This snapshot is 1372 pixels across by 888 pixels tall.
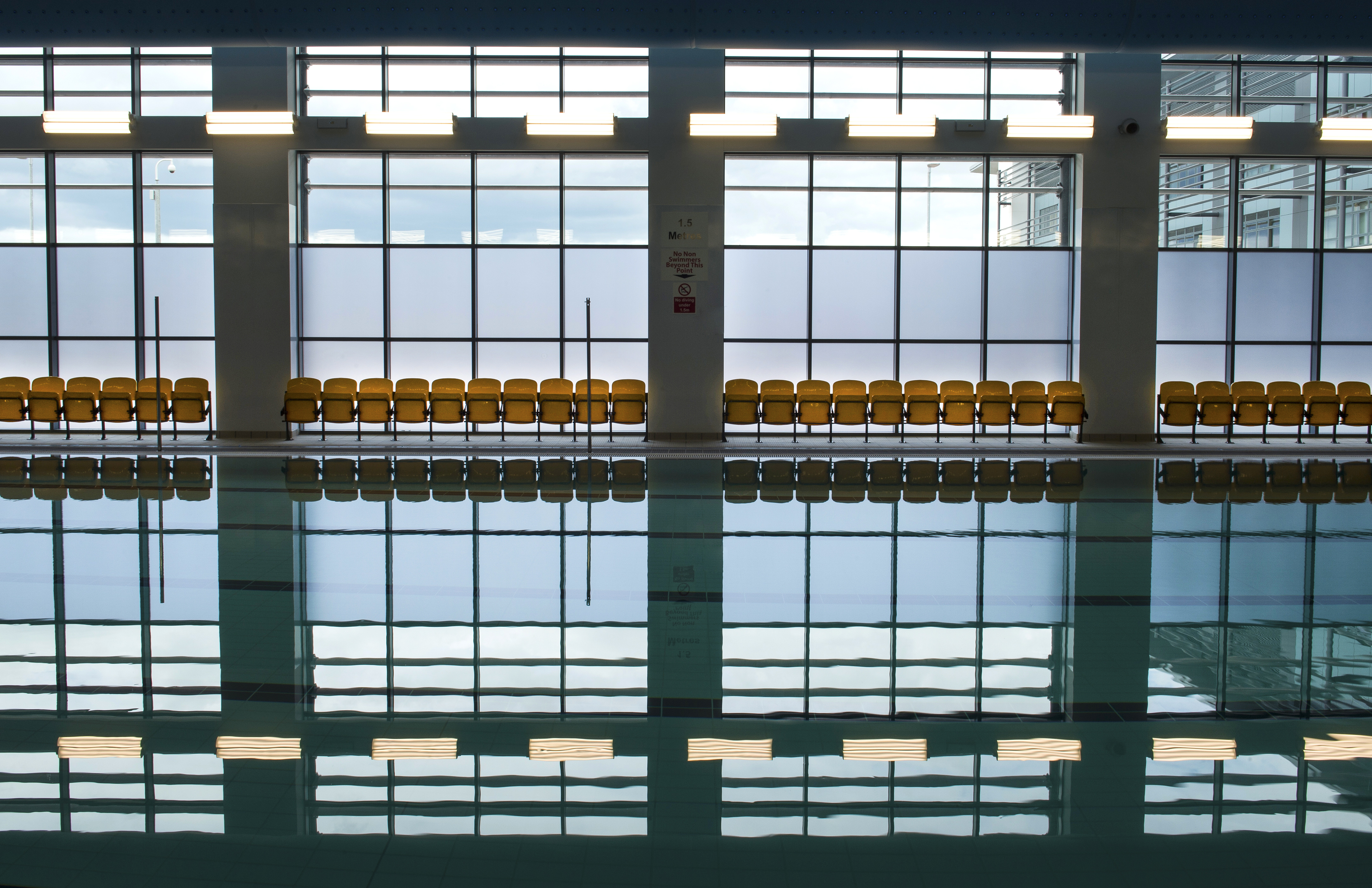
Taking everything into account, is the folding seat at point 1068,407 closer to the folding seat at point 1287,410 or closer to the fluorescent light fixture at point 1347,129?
the folding seat at point 1287,410

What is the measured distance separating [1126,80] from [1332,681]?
501 inches

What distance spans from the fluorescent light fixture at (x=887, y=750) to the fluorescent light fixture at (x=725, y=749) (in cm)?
25

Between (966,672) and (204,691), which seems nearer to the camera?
(204,691)

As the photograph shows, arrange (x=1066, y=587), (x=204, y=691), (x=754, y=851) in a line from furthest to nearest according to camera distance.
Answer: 1. (x=1066, y=587)
2. (x=204, y=691)
3. (x=754, y=851)

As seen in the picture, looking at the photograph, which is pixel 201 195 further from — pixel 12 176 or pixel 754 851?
pixel 754 851

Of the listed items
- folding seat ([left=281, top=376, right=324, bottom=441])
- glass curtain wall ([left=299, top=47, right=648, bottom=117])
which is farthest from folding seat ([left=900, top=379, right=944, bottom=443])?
folding seat ([left=281, top=376, right=324, bottom=441])

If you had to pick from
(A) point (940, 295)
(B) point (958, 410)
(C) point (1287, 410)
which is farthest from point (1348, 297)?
(B) point (958, 410)

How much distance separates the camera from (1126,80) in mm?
14266

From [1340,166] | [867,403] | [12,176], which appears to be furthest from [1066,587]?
[12,176]

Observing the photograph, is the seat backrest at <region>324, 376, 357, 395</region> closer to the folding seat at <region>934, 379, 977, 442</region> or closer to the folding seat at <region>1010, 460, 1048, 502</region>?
the folding seat at <region>934, 379, 977, 442</region>

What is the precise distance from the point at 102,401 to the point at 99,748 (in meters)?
12.5

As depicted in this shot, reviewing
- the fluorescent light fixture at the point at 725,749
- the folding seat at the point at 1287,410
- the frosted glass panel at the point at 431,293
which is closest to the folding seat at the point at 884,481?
the fluorescent light fixture at the point at 725,749

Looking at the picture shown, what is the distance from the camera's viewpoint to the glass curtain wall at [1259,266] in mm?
15305

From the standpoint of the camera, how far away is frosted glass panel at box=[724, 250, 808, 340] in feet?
49.9
